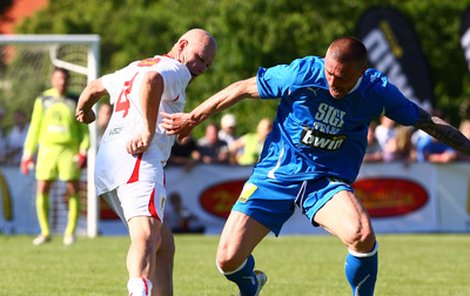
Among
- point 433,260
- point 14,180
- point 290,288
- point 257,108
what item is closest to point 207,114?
point 290,288

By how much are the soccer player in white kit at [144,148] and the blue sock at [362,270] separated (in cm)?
123

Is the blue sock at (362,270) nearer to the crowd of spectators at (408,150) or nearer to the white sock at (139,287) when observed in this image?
the white sock at (139,287)

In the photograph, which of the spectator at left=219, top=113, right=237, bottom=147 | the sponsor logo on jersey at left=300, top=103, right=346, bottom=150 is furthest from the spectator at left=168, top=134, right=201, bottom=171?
the sponsor logo on jersey at left=300, top=103, right=346, bottom=150

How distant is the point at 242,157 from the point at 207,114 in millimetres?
12322

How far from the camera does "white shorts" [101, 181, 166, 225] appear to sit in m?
7.29

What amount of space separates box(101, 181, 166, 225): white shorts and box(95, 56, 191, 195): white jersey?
51 mm

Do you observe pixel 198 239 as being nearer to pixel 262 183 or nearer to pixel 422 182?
pixel 422 182

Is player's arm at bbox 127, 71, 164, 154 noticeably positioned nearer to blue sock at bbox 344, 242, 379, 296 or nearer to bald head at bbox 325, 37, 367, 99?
bald head at bbox 325, 37, 367, 99

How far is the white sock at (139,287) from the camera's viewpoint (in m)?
6.96

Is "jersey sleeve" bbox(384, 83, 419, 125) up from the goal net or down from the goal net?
up

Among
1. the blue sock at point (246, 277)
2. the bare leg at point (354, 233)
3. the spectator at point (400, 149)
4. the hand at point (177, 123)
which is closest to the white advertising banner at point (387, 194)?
the spectator at point (400, 149)

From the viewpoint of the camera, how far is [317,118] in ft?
26.3

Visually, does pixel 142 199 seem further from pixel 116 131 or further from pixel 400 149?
pixel 400 149

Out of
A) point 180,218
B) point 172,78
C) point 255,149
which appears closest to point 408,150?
point 255,149
